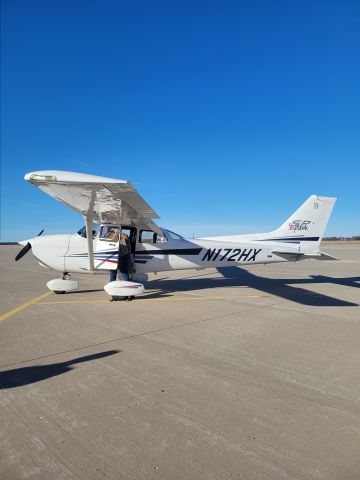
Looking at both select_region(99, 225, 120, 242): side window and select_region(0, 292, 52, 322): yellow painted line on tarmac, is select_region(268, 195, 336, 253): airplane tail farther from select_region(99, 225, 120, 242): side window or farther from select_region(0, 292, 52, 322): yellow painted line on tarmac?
select_region(0, 292, 52, 322): yellow painted line on tarmac

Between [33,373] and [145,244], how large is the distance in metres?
6.18

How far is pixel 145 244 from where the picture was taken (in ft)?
31.2

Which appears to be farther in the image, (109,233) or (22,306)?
(109,233)

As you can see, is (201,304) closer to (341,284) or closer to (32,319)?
(32,319)

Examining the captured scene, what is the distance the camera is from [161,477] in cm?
192

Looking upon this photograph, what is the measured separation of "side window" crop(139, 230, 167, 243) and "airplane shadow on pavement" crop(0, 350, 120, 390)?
575cm

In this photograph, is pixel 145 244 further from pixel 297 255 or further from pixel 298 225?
pixel 298 225

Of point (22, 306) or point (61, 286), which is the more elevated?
point (61, 286)

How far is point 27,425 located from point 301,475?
200cm

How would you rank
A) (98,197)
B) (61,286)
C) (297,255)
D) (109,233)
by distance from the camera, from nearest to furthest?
1. (98,197)
2. (61,286)
3. (109,233)
4. (297,255)

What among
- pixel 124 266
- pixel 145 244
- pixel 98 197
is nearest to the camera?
pixel 98 197

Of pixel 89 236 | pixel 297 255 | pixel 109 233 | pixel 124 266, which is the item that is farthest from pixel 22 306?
pixel 297 255

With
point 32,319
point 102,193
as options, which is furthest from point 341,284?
point 32,319

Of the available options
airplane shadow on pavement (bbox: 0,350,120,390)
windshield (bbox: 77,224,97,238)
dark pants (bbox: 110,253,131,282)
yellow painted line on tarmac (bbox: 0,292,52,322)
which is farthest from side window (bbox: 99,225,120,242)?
airplane shadow on pavement (bbox: 0,350,120,390)
